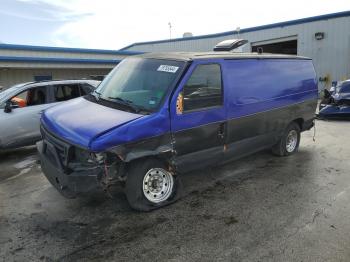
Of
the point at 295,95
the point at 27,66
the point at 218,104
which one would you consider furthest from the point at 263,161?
the point at 27,66

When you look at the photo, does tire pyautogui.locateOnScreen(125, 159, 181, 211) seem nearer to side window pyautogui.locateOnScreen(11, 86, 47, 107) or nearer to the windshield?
the windshield

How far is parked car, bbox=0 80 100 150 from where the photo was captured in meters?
7.30

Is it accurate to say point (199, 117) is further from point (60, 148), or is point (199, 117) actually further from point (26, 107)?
point (26, 107)

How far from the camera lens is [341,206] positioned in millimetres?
4598

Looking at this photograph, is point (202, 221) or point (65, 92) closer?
point (202, 221)

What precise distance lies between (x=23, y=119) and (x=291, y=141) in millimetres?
5817

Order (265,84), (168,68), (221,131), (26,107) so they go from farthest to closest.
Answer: (26,107)
(265,84)
(221,131)
(168,68)

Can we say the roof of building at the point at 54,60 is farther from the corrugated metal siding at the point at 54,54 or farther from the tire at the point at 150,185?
the tire at the point at 150,185

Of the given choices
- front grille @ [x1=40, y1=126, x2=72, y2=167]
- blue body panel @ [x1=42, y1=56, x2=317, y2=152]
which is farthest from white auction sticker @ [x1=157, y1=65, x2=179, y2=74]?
front grille @ [x1=40, y1=126, x2=72, y2=167]

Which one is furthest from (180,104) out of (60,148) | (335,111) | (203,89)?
(335,111)

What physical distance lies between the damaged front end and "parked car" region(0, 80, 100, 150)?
140 inches

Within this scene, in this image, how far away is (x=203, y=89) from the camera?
486 cm

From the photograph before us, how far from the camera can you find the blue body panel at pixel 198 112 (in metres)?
4.05

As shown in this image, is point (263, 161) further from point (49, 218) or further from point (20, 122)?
point (20, 122)
